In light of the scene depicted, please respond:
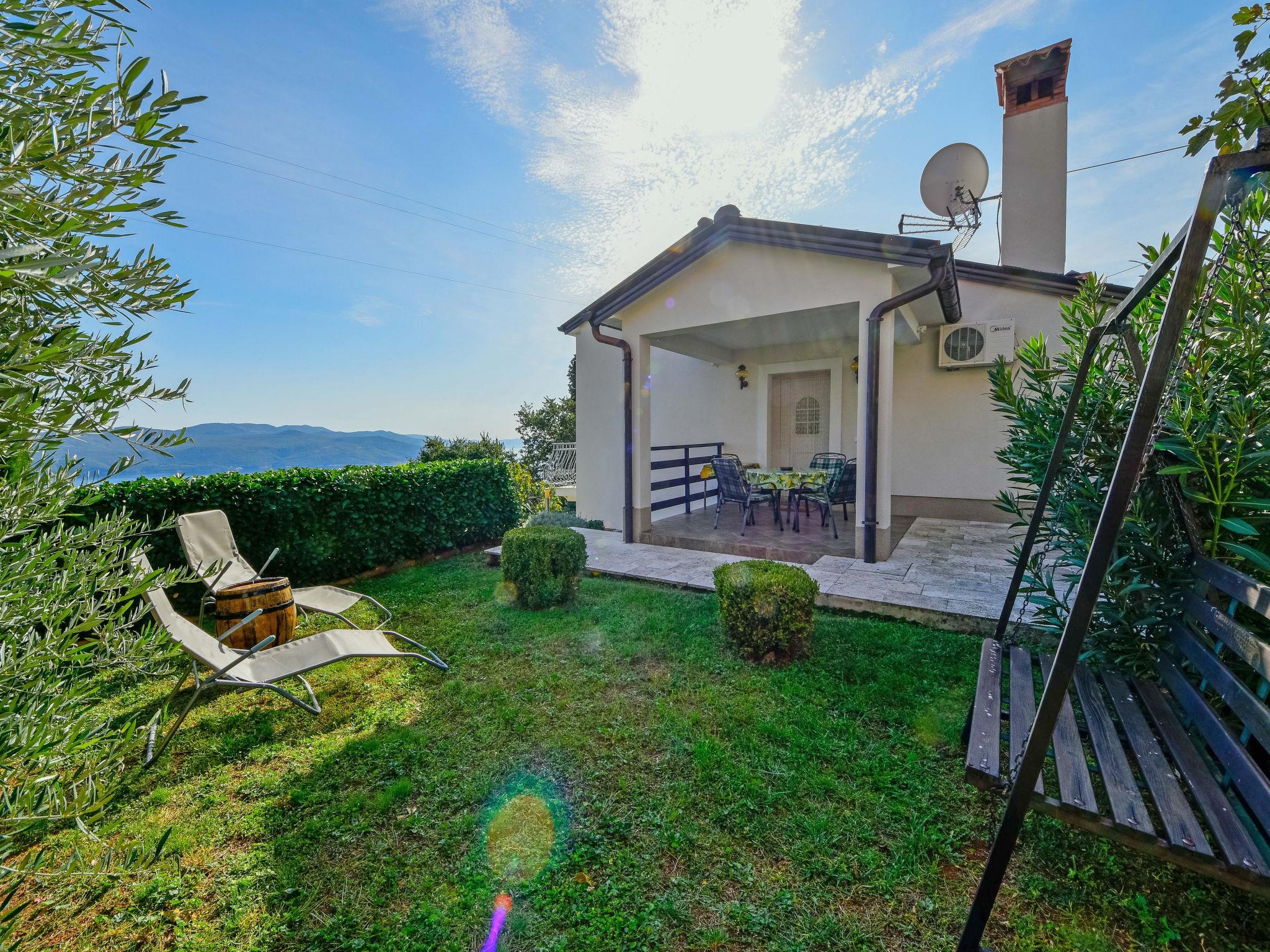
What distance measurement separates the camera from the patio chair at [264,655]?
9.30ft

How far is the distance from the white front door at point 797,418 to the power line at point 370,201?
10.9m

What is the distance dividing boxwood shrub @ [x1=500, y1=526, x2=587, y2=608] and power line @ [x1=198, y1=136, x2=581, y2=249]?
9.32 metres

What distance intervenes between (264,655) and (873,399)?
593 cm

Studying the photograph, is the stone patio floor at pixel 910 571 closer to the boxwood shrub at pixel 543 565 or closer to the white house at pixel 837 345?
the white house at pixel 837 345

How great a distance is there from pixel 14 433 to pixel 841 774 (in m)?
3.30

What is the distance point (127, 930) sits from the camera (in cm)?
178

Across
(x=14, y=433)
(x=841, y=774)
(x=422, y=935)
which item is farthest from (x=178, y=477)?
(x=841, y=774)

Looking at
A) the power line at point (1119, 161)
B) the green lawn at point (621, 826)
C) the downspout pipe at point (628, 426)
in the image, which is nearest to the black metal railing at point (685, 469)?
the downspout pipe at point (628, 426)

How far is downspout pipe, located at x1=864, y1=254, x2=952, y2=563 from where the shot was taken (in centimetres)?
521

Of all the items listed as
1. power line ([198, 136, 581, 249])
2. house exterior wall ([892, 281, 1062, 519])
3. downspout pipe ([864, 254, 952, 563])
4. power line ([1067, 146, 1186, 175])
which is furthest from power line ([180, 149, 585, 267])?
power line ([1067, 146, 1186, 175])

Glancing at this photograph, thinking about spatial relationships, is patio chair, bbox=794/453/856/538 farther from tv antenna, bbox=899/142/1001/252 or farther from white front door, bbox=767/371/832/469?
tv antenna, bbox=899/142/1001/252

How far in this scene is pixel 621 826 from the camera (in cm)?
219

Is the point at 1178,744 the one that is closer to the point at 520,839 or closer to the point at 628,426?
the point at 520,839

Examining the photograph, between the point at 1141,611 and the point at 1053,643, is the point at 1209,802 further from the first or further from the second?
the point at 1053,643
